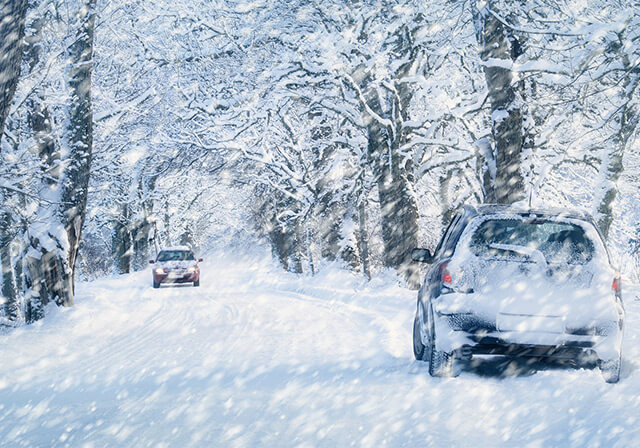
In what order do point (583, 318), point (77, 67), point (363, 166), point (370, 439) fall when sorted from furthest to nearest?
point (363, 166)
point (77, 67)
point (583, 318)
point (370, 439)

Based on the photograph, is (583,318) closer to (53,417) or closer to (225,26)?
(53,417)

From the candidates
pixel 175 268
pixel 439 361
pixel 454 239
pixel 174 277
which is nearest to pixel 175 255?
pixel 175 268

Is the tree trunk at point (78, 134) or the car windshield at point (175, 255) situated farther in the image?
the car windshield at point (175, 255)

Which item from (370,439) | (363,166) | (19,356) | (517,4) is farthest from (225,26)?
(370,439)

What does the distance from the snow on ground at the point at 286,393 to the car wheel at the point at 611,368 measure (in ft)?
0.45

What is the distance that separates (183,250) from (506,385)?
22.5 metres

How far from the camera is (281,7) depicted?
1591cm

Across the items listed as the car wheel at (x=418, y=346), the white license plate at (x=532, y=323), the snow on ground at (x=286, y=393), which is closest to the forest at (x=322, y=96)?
the snow on ground at (x=286, y=393)

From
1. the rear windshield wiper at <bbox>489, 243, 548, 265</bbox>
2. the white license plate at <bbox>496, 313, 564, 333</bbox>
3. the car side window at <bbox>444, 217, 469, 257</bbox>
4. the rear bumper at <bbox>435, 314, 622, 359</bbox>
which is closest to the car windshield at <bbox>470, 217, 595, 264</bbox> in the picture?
the rear windshield wiper at <bbox>489, 243, 548, 265</bbox>

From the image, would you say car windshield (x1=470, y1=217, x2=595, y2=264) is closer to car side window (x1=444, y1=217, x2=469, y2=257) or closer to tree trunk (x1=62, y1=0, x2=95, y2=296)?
car side window (x1=444, y1=217, x2=469, y2=257)

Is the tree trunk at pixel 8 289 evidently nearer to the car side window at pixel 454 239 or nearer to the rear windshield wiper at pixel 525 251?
the car side window at pixel 454 239

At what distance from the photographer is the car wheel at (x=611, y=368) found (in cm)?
618

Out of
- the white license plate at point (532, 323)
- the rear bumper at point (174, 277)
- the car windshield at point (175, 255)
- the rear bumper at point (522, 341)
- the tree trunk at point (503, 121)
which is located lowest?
the rear bumper at point (174, 277)

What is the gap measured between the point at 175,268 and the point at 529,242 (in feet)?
69.5
